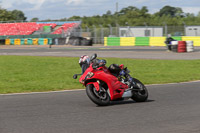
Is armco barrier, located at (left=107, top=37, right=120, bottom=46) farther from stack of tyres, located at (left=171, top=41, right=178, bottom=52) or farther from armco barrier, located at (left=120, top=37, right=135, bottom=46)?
stack of tyres, located at (left=171, top=41, right=178, bottom=52)

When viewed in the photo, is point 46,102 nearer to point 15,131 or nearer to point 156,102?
point 156,102

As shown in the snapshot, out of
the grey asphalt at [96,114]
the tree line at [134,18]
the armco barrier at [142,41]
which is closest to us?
the grey asphalt at [96,114]

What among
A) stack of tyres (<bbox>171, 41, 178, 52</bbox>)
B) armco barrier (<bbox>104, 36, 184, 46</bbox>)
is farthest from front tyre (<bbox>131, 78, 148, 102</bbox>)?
armco barrier (<bbox>104, 36, 184, 46</bbox>)

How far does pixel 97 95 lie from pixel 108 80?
1.22ft

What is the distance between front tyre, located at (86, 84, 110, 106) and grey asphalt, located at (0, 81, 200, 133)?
14 centimetres

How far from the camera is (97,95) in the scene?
7504 mm

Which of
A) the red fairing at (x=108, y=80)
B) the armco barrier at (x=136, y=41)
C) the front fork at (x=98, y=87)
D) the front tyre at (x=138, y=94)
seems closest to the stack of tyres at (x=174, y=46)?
the armco barrier at (x=136, y=41)

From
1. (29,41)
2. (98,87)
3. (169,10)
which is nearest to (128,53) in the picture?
(98,87)

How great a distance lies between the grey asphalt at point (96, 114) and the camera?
547 centimetres

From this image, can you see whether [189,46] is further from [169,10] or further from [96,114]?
[169,10]

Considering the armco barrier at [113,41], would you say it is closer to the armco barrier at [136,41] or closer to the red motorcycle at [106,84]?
the armco barrier at [136,41]

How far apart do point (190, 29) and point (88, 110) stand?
39631 mm

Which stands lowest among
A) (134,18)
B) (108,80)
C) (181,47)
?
(108,80)

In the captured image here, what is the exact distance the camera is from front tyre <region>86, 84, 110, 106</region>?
24.2 feet
